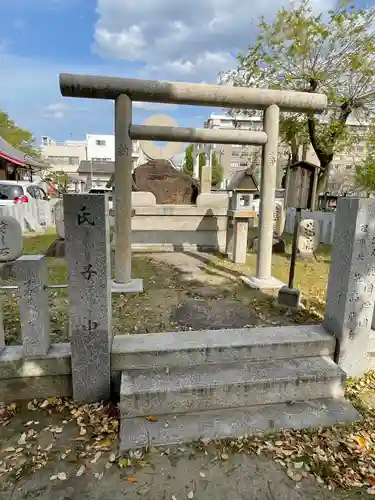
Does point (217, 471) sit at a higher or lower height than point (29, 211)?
lower

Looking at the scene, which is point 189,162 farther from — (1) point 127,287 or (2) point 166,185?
(1) point 127,287

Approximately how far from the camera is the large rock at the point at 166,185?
10.4m

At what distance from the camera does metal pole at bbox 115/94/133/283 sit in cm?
496

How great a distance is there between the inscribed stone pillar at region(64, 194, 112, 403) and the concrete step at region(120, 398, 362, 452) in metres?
0.54

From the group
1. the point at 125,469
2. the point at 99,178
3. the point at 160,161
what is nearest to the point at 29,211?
the point at 160,161

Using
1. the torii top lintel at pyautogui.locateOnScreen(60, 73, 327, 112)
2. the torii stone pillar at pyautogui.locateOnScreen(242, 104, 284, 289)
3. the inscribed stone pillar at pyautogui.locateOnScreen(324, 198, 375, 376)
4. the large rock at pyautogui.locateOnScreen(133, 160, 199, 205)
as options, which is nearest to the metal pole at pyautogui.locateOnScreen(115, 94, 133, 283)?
the torii top lintel at pyautogui.locateOnScreen(60, 73, 327, 112)

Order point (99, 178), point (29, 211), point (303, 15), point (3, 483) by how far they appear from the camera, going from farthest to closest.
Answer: point (99, 178) < point (29, 211) < point (303, 15) < point (3, 483)

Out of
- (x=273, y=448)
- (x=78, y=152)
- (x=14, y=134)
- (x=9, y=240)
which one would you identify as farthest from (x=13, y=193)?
(x=78, y=152)

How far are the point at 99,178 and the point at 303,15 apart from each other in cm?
3244

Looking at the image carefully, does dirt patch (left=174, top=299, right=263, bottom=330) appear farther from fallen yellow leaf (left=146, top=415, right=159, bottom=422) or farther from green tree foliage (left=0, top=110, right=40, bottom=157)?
green tree foliage (left=0, top=110, right=40, bottom=157)

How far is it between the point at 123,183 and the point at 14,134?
28.9 metres

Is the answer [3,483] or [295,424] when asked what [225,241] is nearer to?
[295,424]

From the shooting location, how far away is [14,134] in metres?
28.2

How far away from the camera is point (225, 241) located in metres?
9.54
